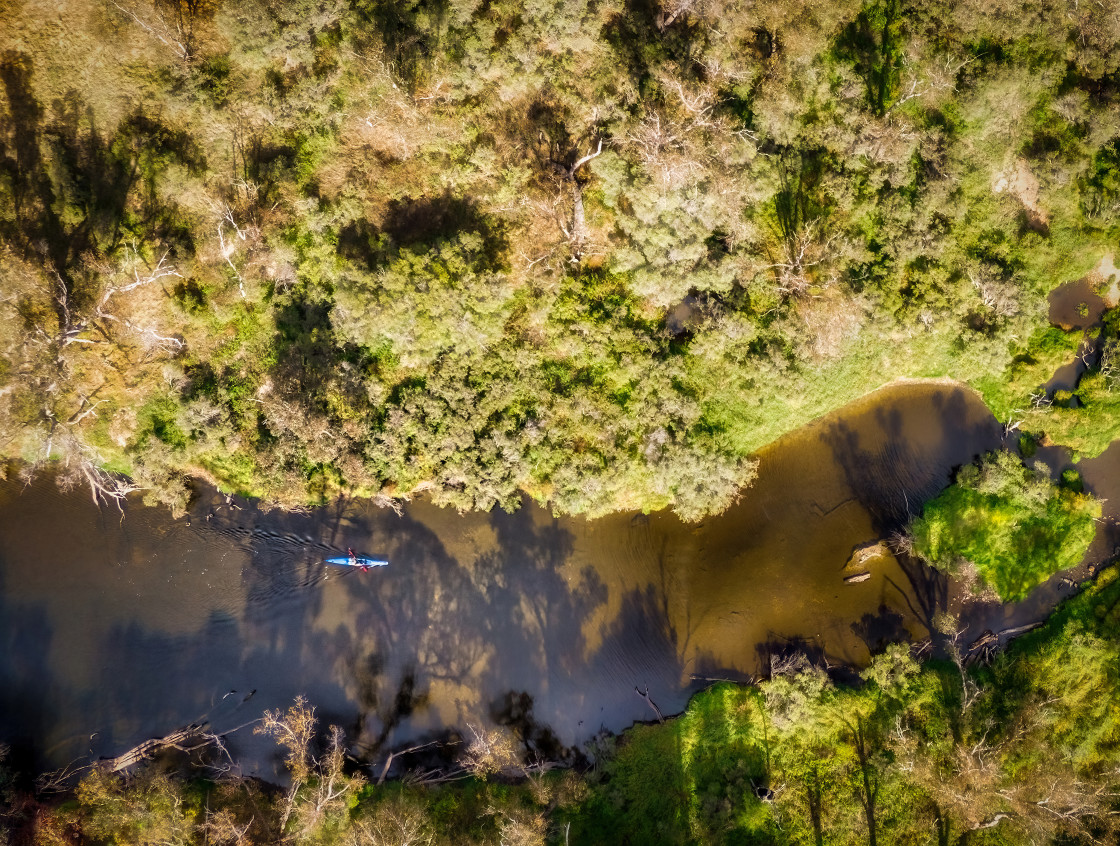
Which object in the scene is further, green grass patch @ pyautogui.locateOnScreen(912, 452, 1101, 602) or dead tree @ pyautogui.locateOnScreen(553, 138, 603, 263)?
green grass patch @ pyautogui.locateOnScreen(912, 452, 1101, 602)

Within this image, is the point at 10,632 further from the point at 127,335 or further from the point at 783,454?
the point at 783,454

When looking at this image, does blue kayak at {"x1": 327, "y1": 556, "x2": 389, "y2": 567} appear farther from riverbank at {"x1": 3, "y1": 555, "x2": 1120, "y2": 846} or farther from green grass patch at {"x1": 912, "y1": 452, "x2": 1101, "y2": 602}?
green grass patch at {"x1": 912, "y1": 452, "x2": 1101, "y2": 602}

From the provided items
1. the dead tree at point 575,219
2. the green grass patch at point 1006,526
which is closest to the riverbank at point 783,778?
the green grass patch at point 1006,526

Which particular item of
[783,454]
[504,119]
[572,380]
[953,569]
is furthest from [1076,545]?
[504,119]

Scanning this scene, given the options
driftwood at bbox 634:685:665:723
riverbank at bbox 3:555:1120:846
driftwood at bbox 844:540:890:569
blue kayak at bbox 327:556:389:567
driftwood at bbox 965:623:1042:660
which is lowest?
riverbank at bbox 3:555:1120:846

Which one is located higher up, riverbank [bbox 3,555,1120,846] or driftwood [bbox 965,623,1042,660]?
driftwood [bbox 965,623,1042,660]

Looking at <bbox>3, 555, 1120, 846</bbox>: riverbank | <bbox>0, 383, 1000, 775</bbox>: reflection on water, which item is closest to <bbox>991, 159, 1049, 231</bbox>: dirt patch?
<bbox>0, 383, 1000, 775</bbox>: reflection on water

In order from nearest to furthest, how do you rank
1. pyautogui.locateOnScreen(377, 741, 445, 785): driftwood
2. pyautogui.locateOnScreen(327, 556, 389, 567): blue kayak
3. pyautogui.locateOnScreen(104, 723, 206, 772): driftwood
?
pyautogui.locateOnScreen(104, 723, 206, 772): driftwood < pyautogui.locateOnScreen(377, 741, 445, 785): driftwood < pyautogui.locateOnScreen(327, 556, 389, 567): blue kayak
